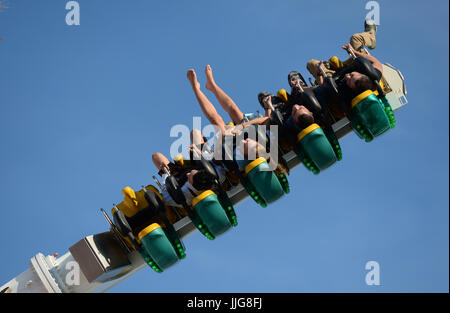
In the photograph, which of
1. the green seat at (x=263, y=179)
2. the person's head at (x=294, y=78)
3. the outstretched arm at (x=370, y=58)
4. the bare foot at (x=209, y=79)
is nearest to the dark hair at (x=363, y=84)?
the outstretched arm at (x=370, y=58)

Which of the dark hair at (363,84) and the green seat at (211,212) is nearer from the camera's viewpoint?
the green seat at (211,212)

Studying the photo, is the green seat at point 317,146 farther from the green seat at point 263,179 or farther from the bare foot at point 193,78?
the bare foot at point 193,78

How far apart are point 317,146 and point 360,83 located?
3.66 ft

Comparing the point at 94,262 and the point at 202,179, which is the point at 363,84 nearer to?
the point at 202,179

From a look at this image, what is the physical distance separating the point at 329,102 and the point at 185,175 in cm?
239

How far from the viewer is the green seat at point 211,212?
9375 mm

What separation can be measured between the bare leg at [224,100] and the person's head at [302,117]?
48.8 inches

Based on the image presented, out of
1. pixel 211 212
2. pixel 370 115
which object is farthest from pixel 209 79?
pixel 370 115

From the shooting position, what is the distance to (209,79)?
10922 mm

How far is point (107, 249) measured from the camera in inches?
400

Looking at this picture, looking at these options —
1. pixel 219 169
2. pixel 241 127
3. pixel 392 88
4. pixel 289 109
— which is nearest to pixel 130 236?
pixel 219 169

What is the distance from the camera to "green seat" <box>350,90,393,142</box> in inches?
371

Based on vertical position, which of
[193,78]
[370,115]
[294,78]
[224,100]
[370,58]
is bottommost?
[370,115]
